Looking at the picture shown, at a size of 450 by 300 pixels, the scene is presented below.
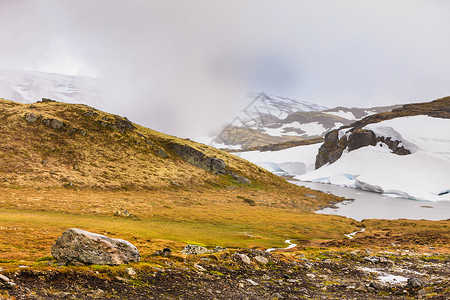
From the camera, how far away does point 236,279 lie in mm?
16656

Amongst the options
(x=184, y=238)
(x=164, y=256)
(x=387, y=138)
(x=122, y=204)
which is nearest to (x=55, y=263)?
(x=164, y=256)

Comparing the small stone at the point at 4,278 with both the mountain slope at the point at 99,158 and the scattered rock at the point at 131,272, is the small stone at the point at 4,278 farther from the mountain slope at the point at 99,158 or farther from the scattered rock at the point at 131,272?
the mountain slope at the point at 99,158

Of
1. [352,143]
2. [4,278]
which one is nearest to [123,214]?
[4,278]

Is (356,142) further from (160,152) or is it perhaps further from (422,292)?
(422,292)

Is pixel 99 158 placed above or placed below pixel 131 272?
above

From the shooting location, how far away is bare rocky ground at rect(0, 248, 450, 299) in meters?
10.9

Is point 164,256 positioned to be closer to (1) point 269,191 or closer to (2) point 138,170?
(2) point 138,170

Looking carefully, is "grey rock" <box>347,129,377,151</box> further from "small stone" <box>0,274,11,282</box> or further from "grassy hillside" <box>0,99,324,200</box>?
"small stone" <box>0,274,11,282</box>

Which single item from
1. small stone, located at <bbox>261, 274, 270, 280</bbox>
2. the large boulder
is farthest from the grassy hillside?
small stone, located at <bbox>261, 274, 270, 280</bbox>

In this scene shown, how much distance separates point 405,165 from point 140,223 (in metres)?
132

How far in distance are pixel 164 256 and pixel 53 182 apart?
2408 inches

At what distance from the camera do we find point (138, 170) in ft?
299

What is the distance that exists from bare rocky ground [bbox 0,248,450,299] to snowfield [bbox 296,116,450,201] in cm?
10903

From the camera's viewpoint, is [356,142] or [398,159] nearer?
[398,159]
